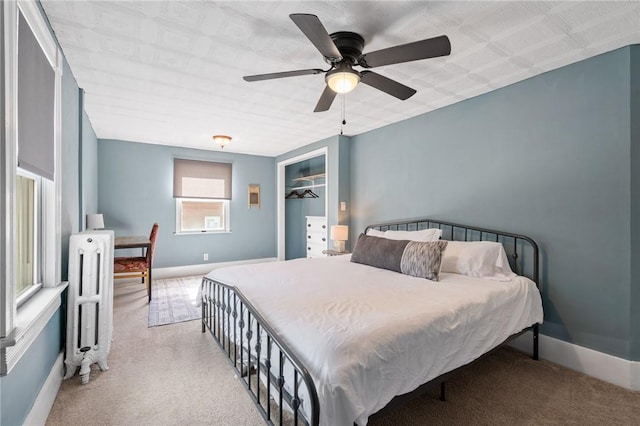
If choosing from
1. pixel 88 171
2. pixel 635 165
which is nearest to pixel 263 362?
pixel 635 165

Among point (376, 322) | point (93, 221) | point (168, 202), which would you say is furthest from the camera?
point (168, 202)

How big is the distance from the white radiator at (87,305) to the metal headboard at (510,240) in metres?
3.23

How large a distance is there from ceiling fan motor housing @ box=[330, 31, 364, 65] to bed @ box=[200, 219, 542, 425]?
62.7 inches

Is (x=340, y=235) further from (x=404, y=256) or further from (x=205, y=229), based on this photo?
(x=205, y=229)

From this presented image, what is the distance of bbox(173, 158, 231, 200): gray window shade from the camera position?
17.6ft

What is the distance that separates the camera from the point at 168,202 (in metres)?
5.30

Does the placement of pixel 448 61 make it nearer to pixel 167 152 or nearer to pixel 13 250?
pixel 13 250

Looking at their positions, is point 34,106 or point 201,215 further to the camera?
point 201,215

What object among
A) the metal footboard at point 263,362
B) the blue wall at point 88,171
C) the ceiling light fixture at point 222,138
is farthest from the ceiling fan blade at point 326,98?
the blue wall at point 88,171

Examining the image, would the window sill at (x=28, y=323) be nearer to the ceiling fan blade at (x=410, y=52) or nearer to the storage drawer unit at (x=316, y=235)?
the ceiling fan blade at (x=410, y=52)

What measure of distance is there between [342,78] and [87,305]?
2.52m

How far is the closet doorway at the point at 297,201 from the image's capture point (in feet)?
19.9

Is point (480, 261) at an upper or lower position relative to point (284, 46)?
lower

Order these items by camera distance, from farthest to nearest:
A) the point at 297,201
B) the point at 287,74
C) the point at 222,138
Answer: the point at 297,201, the point at 222,138, the point at 287,74
